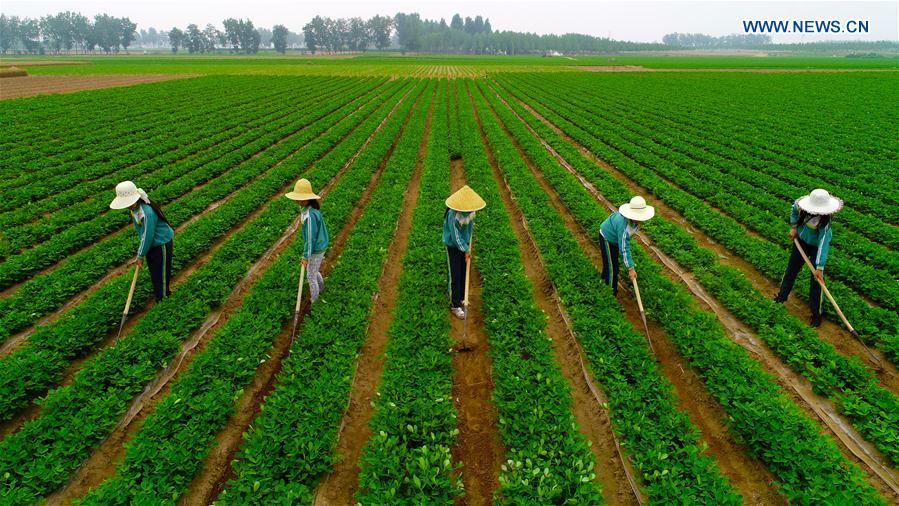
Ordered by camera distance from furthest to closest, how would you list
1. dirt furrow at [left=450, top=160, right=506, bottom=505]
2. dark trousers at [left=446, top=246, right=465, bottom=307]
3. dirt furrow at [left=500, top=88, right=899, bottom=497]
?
dark trousers at [left=446, top=246, right=465, bottom=307]
dirt furrow at [left=450, top=160, right=506, bottom=505]
dirt furrow at [left=500, top=88, right=899, bottom=497]

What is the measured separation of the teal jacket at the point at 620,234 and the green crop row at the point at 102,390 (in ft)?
23.7

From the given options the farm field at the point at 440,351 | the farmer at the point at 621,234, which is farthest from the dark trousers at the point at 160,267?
the farmer at the point at 621,234

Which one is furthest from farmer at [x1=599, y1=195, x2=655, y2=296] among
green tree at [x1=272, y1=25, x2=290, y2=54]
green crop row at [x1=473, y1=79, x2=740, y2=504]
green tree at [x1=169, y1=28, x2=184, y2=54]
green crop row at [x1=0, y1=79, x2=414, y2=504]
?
green tree at [x1=169, y1=28, x2=184, y2=54]

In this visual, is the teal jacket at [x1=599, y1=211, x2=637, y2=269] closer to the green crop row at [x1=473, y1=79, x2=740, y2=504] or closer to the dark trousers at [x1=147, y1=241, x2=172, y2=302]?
the green crop row at [x1=473, y1=79, x2=740, y2=504]

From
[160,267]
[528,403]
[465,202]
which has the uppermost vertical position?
[465,202]

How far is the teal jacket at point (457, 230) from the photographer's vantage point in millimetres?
7234

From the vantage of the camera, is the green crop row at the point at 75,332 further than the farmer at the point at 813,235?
No

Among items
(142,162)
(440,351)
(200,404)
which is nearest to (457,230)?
(440,351)

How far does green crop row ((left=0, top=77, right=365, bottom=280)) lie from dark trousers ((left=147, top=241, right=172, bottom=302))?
355 cm

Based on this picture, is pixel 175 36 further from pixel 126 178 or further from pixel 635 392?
pixel 635 392

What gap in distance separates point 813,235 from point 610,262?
328cm

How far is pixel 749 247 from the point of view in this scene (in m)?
9.99

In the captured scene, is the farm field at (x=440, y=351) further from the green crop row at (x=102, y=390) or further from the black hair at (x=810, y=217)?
the black hair at (x=810, y=217)

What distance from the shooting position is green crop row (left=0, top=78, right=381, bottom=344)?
24.5 ft
